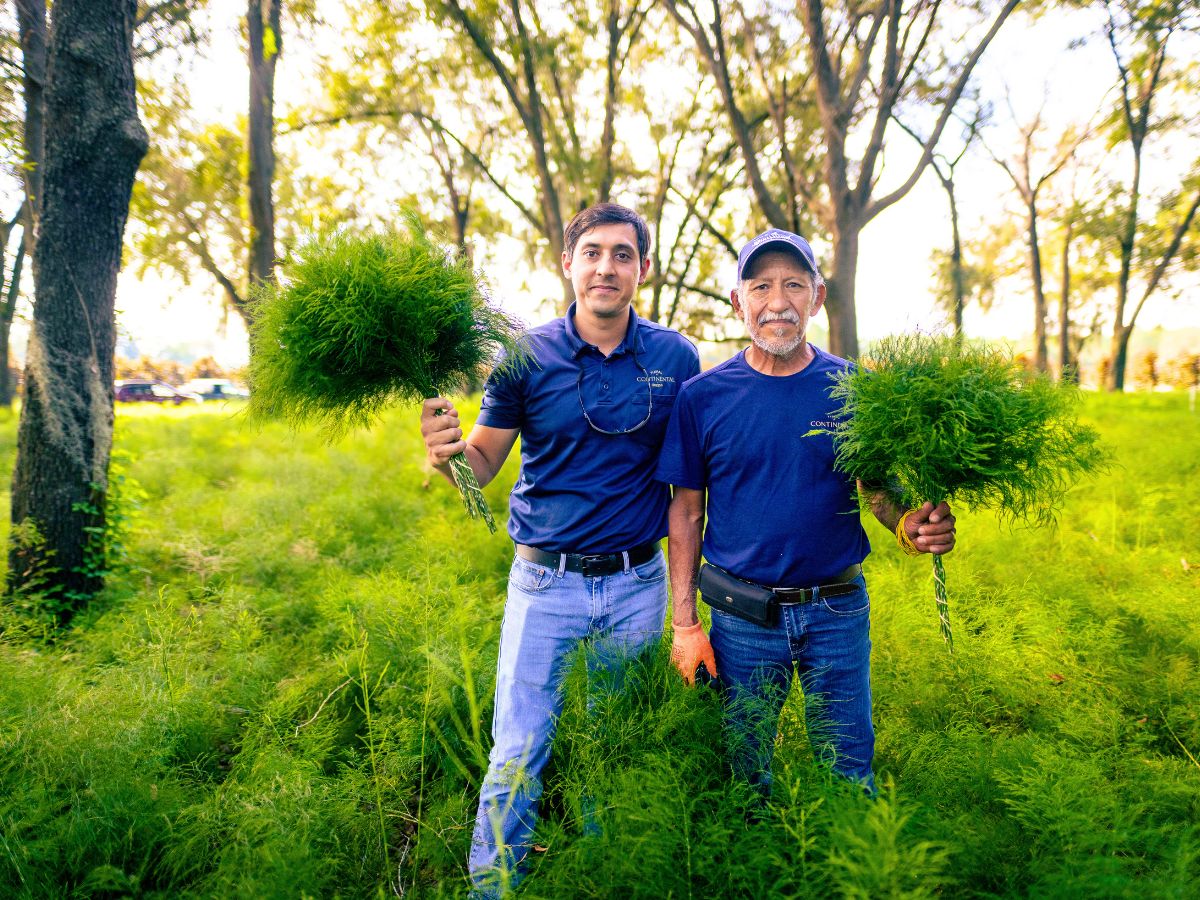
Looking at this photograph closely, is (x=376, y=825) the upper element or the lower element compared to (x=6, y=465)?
lower

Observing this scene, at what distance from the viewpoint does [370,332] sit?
8.71ft

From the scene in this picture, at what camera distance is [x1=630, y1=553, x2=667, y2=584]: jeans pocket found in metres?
2.99

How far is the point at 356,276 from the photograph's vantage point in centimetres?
265

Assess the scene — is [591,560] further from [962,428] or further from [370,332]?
[962,428]

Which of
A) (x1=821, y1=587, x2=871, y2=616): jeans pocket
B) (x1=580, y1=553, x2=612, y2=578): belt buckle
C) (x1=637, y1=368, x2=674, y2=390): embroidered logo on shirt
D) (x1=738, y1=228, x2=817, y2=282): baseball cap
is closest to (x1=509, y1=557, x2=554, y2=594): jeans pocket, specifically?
(x1=580, y1=553, x2=612, y2=578): belt buckle

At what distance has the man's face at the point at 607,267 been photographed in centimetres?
296

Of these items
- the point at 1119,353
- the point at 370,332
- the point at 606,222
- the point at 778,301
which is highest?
the point at 1119,353

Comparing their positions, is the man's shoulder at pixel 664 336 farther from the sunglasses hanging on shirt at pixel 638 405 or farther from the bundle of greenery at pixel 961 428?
the bundle of greenery at pixel 961 428

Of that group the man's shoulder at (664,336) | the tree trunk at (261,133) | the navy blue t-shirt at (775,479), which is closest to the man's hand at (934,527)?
the navy blue t-shirt at (775,479)

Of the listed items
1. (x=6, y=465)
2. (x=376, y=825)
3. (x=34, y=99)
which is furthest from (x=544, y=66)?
(x=376, y=825)

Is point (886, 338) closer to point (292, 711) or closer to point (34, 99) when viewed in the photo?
point (292, 711)

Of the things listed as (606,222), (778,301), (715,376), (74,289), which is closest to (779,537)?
(715,376)

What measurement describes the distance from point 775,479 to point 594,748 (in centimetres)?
130

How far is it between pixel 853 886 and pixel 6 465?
1512cm
